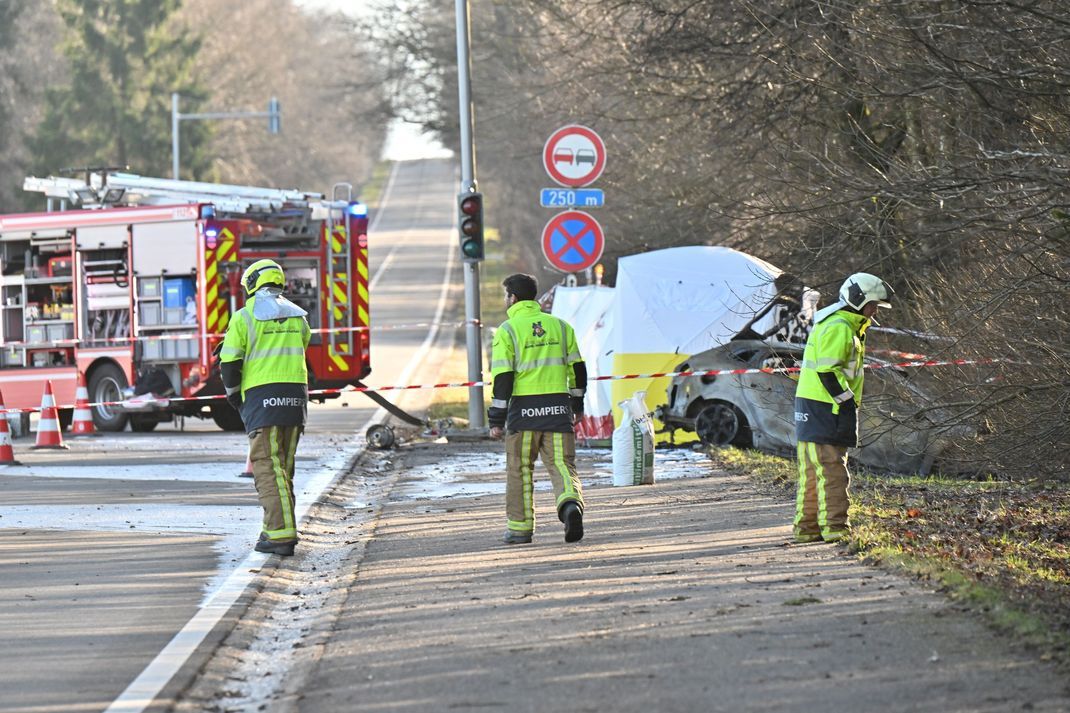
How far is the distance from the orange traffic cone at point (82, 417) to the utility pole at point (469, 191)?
4640 mm

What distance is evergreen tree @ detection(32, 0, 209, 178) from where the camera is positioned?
60094 mm

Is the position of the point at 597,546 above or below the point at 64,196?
below

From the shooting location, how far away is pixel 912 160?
14.9 metres

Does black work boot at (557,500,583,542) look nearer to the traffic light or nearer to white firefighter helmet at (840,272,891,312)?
white firefighter helmet at (840,272,891,312)

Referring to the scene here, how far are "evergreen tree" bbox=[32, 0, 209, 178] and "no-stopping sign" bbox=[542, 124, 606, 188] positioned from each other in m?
43.9

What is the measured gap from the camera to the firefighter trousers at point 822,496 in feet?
33.8

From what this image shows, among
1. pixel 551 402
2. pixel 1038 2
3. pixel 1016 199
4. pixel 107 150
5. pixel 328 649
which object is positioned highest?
pixel 107 150

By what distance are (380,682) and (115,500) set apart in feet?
24.6

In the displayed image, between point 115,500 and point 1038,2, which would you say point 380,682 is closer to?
point 1038,2

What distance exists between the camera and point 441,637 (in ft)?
25.5

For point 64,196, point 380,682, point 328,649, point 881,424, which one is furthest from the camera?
point 64,196

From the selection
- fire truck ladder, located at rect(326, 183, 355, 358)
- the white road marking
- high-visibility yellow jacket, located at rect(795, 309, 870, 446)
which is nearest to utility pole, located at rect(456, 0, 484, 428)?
fire truck ladder, located at rect(326, 183, 355, 358)

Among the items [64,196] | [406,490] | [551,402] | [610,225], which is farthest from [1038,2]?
[610,225]

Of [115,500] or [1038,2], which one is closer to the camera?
[1038,2]
